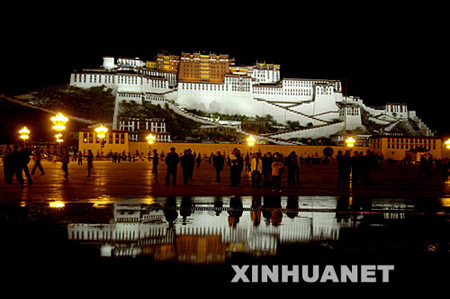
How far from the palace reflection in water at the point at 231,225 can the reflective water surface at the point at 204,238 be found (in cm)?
1

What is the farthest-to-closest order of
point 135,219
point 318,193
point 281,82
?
1. point 281,82
2. point 318,193
3. point 135,219

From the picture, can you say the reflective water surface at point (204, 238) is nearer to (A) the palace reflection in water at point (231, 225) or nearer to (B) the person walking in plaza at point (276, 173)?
(A) the palace reflection in water at point (231, 225)

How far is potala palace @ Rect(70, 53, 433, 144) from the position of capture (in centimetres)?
9156

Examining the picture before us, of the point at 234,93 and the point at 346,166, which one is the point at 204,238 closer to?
the point at 346,166

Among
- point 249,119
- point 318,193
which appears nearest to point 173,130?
point 249,119

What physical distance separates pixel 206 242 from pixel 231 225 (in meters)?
1.35

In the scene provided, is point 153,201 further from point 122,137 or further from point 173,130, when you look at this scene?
point 173,130

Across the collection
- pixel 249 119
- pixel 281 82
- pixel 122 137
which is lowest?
pixel 122 137

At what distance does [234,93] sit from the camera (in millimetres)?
96375

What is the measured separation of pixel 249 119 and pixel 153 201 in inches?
3279

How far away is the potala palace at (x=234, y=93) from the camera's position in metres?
91.6

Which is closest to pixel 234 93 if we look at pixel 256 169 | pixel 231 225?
pixel 256 169

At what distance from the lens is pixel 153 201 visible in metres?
9.60

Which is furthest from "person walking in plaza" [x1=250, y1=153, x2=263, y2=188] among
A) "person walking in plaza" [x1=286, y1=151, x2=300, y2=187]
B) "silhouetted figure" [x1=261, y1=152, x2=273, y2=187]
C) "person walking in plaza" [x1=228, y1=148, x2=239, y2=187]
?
"person walking in plaza" [x1=286, y1=151, x2=300, y2=187]
